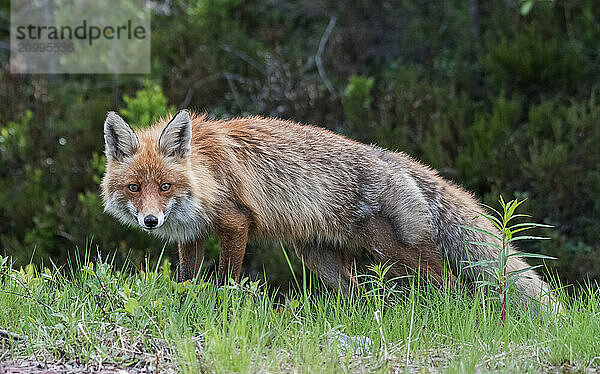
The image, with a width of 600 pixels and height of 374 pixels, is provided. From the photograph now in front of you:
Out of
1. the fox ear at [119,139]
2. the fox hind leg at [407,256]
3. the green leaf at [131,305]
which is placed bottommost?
the fox hind leg at [407,256]

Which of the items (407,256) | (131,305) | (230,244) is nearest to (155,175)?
(230,244)

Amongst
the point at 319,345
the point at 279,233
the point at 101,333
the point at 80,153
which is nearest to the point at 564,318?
the point at 319,345

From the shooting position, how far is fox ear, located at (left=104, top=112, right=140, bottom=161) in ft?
16.4

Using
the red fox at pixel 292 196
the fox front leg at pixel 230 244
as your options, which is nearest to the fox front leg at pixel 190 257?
the red fox at pixel 292 196

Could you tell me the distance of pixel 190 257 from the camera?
17.4 ft

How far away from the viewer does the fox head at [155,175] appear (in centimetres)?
488

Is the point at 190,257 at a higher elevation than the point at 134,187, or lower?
lower

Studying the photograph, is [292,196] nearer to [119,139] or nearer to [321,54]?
[119,139]

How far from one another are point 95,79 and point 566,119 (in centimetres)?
733

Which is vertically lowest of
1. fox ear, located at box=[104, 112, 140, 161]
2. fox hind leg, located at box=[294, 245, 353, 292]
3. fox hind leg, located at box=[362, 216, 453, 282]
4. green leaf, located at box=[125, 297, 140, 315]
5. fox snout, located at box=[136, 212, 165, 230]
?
fox hind leg, located at box=[294, 245, 353, 292]

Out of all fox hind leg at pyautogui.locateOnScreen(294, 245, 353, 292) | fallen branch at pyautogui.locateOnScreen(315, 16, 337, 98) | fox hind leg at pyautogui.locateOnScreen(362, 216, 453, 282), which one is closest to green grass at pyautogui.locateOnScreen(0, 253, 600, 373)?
fox hind leg at pyautogui.locateOnScreen(362, 216, 453, 282)

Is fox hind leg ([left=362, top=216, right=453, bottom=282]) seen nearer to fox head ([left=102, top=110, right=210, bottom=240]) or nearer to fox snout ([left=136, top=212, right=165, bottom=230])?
fox head ([left=102, top=110, right=210, bottom=240])

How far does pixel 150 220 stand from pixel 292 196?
122 centimetres

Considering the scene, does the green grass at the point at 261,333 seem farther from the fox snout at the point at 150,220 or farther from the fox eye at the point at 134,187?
the fox eye at the point at 134,187
